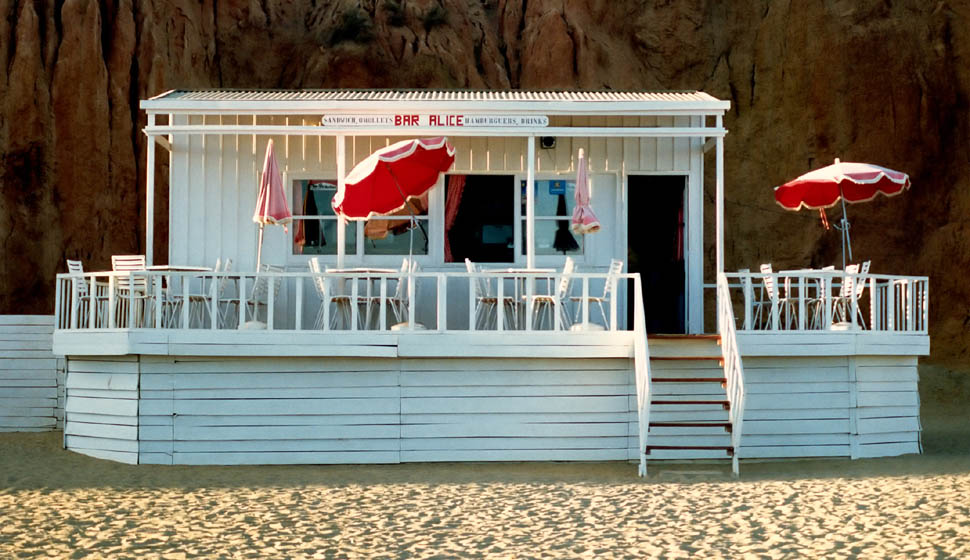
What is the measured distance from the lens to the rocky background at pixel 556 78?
27.1m

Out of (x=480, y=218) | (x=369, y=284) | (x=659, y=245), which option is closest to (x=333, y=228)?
(x=480, y=218)

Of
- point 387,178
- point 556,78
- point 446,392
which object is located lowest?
point 446,392

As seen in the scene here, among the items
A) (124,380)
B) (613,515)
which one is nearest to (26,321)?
(124,380)

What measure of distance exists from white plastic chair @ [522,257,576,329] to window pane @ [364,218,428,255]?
6.28ft

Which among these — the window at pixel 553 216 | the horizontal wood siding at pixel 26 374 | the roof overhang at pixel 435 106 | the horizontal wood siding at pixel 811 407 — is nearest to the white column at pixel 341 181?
the roof overhang at pixel 435 106

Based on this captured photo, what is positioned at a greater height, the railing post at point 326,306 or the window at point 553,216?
the window at point 553,216

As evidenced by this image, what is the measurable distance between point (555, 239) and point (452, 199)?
151 cm

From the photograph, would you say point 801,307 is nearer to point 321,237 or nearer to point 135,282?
point 321,237

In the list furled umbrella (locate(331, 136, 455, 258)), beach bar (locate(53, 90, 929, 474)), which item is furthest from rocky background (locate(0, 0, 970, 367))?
furled umbrella (locate(331, 136, 455, 258))

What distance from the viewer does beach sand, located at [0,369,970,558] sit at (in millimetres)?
9070

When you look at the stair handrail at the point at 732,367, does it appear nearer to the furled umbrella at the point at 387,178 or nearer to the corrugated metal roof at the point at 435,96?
the corrugated metal roof at the point at 435,96

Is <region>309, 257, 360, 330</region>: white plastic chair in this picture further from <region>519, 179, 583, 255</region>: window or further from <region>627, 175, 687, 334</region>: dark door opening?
<region>627, 175, 687, 334</region>: dark door opening

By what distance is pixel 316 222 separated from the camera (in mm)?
15750

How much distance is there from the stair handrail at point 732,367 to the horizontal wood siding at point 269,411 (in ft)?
12.0
